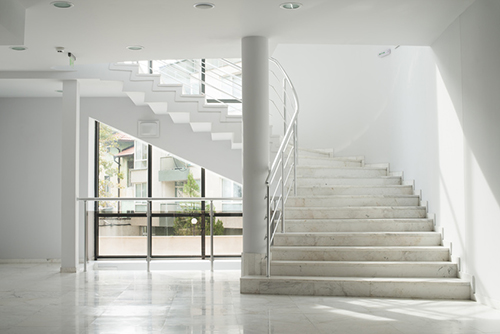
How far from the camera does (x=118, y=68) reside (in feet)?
21.6

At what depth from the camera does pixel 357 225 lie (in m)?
5.47

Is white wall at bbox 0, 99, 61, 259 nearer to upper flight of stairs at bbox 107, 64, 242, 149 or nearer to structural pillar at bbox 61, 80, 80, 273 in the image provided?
structural pillar at bbox 61, 80, 80, 273

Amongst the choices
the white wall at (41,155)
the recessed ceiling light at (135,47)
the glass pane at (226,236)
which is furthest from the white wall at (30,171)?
the recessed ceiling light at (135,47)

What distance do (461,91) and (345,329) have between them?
8.31 feet

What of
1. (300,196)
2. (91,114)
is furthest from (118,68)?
(300,196)

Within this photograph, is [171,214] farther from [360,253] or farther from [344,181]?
[360,253]

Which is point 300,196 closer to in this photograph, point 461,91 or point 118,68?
point 461,91

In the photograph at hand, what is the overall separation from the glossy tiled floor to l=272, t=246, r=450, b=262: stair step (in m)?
0.59

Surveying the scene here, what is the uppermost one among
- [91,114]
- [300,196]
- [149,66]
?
[149,66]

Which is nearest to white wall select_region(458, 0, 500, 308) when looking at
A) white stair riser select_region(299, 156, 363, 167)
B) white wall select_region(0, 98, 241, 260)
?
white stair riser select_region(299, 156, 363, 167)

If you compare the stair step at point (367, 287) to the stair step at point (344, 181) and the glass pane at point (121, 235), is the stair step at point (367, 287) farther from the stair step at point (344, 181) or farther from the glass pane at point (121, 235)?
the glass pane at point (121, 235)

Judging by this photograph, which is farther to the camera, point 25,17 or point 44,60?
point 44,60

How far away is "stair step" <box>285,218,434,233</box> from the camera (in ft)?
17.9

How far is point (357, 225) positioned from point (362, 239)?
0.26 m
